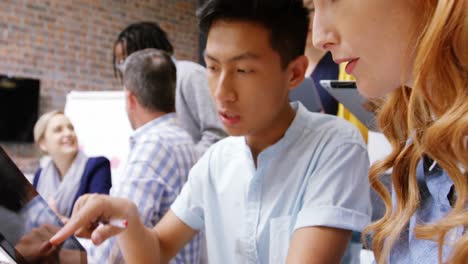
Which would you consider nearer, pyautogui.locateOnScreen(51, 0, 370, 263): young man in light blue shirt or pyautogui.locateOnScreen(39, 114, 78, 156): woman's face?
pyautogui.locateOnScreen(51, 0, 370, 263): young man in light blue shirt

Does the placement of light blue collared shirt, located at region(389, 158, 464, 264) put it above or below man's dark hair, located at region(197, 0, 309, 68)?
below

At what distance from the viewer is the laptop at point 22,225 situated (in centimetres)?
75

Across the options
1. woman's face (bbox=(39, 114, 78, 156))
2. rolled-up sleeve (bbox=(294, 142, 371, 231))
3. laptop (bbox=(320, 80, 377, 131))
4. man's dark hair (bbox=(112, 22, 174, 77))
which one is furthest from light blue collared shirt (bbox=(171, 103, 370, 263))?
woman's face (bbox=(39, 114, 78, 156))

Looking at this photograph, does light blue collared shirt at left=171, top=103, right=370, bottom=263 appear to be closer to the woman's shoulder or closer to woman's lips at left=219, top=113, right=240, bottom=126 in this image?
woman's lips at left=219, top=113, right=240, bottom=126

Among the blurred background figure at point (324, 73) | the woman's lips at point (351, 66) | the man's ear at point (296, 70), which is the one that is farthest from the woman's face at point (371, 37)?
the blurred background figure at point (324, 73)

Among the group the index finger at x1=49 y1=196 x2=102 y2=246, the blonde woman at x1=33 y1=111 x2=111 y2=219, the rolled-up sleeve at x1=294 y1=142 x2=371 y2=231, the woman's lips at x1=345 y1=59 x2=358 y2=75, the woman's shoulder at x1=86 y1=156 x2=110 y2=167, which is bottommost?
the blonde woman at x1=33 y1=111 x2=111 y2=219

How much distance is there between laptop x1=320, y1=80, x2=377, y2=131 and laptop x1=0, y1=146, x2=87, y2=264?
731mm

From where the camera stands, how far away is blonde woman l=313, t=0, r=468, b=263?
533 mm

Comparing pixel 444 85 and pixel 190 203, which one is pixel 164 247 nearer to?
pixel 190 203

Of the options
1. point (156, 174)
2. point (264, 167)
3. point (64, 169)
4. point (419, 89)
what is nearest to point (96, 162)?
point (64, 169)

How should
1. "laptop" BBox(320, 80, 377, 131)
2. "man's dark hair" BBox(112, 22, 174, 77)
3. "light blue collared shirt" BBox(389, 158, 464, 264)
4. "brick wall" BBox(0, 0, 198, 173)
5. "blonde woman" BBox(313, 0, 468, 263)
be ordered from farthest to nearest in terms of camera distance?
"brick wall" BBox(0, 0, 198, 173), "man's dark hair" BBox(112, 22, 174, 77), "laptop" BBox(320, 80, 377, 131), "light blue collared shirt" BBox(389, 158, 464, 264), "blonde woman" BBox(313, 0, 468, 263)

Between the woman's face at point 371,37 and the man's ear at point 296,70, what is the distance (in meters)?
0.47

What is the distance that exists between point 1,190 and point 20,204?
0.13 ft

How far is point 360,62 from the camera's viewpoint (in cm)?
64
